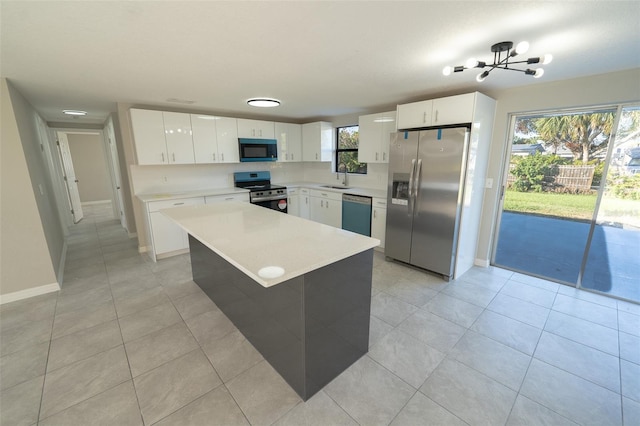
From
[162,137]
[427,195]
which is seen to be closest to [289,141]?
[162,137]

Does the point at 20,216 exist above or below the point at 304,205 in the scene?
above

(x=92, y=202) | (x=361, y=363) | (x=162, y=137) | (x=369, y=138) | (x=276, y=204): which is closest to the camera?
(x=361, y=363)

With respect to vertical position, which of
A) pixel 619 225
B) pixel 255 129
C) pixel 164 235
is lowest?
pixel 164 235

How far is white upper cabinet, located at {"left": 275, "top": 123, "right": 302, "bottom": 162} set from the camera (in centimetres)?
525

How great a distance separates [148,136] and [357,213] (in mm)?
3418

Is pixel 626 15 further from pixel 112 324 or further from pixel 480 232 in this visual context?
pixel 112 324

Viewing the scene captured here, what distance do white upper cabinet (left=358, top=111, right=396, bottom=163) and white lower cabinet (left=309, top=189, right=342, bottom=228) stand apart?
871 millimetres


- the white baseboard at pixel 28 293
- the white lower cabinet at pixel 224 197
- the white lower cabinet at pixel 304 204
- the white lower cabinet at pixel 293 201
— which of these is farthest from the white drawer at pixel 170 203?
the white lower cabinet at pixel 304 204

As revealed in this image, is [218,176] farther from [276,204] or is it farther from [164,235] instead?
[164,235]

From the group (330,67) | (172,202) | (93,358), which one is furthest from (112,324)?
(330,67)

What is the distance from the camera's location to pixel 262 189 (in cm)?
481

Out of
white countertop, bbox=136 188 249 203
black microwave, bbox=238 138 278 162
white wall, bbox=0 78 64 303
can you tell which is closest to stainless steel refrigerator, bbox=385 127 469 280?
black microwave, bbox=238 138 278 162

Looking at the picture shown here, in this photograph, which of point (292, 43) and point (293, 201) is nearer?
point (292, 43)

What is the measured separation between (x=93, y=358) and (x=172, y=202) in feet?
7.58
